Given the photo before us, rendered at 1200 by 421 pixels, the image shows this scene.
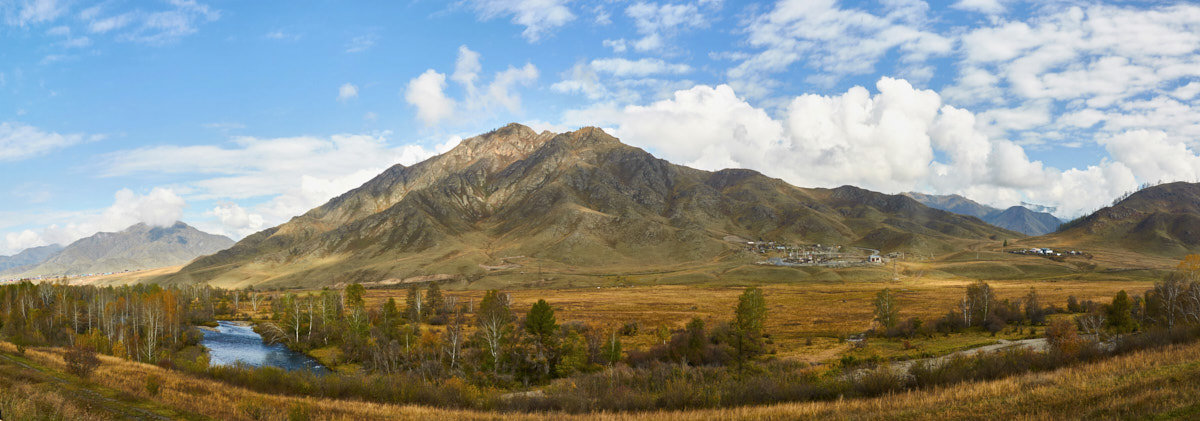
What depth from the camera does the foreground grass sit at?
52.5 feet

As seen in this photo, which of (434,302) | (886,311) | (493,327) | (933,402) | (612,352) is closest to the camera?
(933,402)

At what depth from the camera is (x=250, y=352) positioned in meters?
78.5

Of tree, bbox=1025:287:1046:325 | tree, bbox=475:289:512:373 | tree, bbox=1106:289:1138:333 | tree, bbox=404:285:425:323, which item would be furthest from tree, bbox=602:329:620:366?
tree, bbox=1025:287:1046:325

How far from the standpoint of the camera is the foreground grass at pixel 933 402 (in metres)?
16.0

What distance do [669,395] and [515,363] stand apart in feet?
90.8

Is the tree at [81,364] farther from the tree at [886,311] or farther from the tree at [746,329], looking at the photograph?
the tree at [886,311]

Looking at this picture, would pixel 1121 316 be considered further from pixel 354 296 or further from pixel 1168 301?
pixel 354 296

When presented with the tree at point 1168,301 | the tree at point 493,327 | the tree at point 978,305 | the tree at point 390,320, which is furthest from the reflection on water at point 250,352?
the tree at point 1168,301

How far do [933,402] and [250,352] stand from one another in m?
91.0

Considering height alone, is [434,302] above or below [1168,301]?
below

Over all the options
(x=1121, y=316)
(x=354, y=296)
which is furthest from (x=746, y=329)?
(x=354, y=296)

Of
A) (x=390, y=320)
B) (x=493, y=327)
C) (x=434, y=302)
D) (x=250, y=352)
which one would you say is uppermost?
(x=493, y=327)

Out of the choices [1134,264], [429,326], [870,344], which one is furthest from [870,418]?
[1134,264]

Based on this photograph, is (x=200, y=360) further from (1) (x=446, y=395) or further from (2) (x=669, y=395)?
(2) (x=669, y=395)
